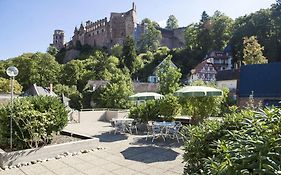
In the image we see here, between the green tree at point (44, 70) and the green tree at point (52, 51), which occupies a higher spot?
the green tree at point (52, 51)

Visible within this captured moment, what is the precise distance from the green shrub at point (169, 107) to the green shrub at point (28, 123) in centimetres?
478

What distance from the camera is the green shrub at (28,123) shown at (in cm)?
666

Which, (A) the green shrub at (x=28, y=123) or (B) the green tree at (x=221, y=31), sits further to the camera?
(B) the green tree at (x=221, y=31)

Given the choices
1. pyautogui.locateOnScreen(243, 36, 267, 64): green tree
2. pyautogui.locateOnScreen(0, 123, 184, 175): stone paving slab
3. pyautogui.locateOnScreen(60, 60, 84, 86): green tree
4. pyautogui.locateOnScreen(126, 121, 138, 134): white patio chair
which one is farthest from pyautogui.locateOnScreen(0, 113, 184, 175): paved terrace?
pyautogui.locateOnScreen(60, 60, 84, 86): green tree

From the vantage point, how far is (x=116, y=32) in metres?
77.6

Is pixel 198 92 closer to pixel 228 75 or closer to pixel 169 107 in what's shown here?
pixel 169 107

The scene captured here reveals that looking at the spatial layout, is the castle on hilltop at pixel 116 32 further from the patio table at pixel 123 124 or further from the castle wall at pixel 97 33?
the patio table at pixel 123 124

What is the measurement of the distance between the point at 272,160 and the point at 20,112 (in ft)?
20.7

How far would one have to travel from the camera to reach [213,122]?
390 cm

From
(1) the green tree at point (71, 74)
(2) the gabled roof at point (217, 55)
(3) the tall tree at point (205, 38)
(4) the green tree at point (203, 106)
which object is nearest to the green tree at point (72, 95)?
(1) the green tree at point (71, 74)

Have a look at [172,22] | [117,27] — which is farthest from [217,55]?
[172,22]

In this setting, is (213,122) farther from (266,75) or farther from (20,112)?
(266,75)

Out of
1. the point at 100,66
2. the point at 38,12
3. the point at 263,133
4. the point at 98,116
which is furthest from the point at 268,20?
the point at 263,133

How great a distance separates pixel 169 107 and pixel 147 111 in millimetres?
1301
